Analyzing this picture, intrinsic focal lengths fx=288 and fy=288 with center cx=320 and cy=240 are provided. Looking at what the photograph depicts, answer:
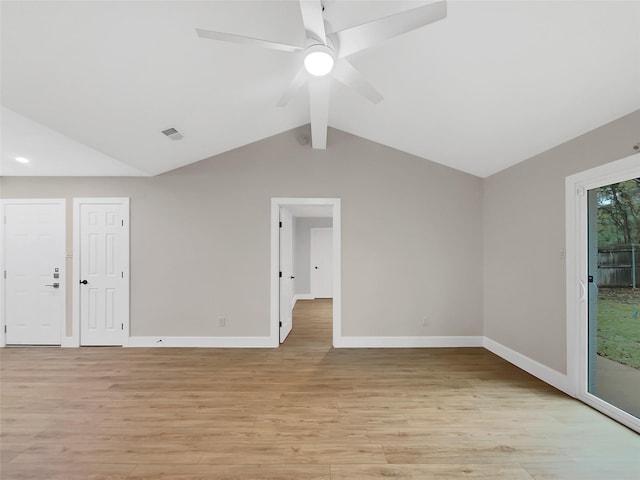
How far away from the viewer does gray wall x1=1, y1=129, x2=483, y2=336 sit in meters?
4.15

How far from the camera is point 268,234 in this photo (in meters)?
4.18

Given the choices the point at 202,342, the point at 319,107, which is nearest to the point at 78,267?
the point at 202,342

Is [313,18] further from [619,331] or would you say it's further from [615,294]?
[619,331]

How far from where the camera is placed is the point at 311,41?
1759 millimetres

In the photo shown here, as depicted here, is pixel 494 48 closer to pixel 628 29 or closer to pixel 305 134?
pixel 628 29

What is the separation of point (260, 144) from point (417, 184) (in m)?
2.36

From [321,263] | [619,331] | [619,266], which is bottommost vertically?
[619,331]

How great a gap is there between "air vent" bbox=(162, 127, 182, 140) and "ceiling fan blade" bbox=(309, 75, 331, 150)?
153 centimetres

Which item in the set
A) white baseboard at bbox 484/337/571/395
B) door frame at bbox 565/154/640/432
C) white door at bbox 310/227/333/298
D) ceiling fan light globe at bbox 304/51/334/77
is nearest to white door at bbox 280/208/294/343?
ceiling fan light globe at bbox 304/51/334/77

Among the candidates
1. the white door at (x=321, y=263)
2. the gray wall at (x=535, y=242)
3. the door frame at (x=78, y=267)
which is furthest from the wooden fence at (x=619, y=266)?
the white door at (x=321, y=263)

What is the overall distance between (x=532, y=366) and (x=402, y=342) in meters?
1.50

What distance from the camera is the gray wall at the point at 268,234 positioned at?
13.6ft

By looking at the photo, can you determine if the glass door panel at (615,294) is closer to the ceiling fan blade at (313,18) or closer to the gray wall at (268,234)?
the gray wall at (268,234)

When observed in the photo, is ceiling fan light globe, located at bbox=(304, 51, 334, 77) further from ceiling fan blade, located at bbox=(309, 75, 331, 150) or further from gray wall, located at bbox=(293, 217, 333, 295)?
gray wall, located at bbox=(293, 217, 333, 295)
